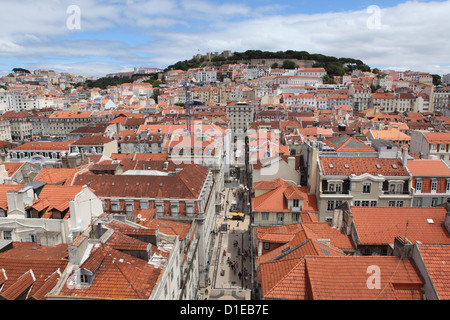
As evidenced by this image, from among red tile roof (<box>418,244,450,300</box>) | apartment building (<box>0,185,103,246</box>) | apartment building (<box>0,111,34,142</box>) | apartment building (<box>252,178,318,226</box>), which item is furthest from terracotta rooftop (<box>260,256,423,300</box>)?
apartment building (<box>0,111,34,142</box>)

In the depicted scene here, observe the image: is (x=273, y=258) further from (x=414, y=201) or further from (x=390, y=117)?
(x=390, y=117)

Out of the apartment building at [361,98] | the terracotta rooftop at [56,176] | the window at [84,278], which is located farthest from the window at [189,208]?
the apartment building at [361,98]

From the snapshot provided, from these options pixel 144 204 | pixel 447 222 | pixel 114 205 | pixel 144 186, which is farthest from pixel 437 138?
pixel 114 205

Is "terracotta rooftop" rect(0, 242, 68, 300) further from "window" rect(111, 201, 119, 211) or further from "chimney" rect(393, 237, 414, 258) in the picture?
"chimney" rect(393, 237, 414, 258)

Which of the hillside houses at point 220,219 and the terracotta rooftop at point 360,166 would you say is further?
the terracotta rooftop at point 360,166

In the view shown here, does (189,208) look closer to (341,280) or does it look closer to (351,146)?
(341,280)

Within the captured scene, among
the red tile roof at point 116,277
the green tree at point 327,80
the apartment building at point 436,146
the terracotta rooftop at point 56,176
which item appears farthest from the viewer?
the green tree at point 327,80

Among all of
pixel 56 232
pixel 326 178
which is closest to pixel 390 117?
pixel 326 178

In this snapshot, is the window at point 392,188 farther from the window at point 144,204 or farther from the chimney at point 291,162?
the window at point 144,204
